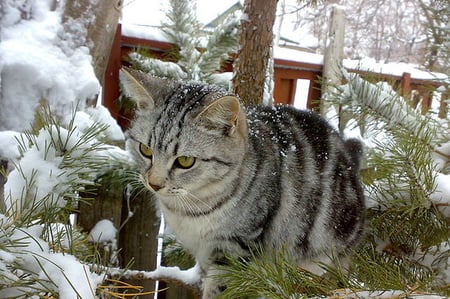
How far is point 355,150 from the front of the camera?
1282 mm

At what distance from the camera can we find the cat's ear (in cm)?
94

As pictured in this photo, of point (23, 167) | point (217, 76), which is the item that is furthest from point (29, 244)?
point (217, 76)

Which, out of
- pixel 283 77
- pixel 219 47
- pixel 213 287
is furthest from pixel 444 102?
pixel 283 77

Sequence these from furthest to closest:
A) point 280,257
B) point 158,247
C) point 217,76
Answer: point 217,76 → point 158,247 → point 280,257

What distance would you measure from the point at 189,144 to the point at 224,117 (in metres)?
0.10

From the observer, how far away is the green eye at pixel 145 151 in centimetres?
105

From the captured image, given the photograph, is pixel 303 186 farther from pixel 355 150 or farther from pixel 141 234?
pixel 141 234

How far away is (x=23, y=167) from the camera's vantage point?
0.62m

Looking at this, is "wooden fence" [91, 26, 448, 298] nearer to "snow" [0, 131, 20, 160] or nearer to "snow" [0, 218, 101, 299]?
"snow" [0, 131, 20, 160]

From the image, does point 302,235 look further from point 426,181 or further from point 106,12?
point 106,12

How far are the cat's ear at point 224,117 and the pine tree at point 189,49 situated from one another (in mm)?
704

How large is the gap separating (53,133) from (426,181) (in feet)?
2.04

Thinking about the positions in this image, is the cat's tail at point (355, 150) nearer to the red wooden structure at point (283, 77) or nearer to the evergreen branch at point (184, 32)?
the red wooden structure at point (283, 77)

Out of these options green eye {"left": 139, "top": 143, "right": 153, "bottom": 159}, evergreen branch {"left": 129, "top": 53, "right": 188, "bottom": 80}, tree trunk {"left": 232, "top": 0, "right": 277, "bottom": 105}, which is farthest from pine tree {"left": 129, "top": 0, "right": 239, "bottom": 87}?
green eye {"left": 139, "top": 143, "right": 153, "bottom": 159}
